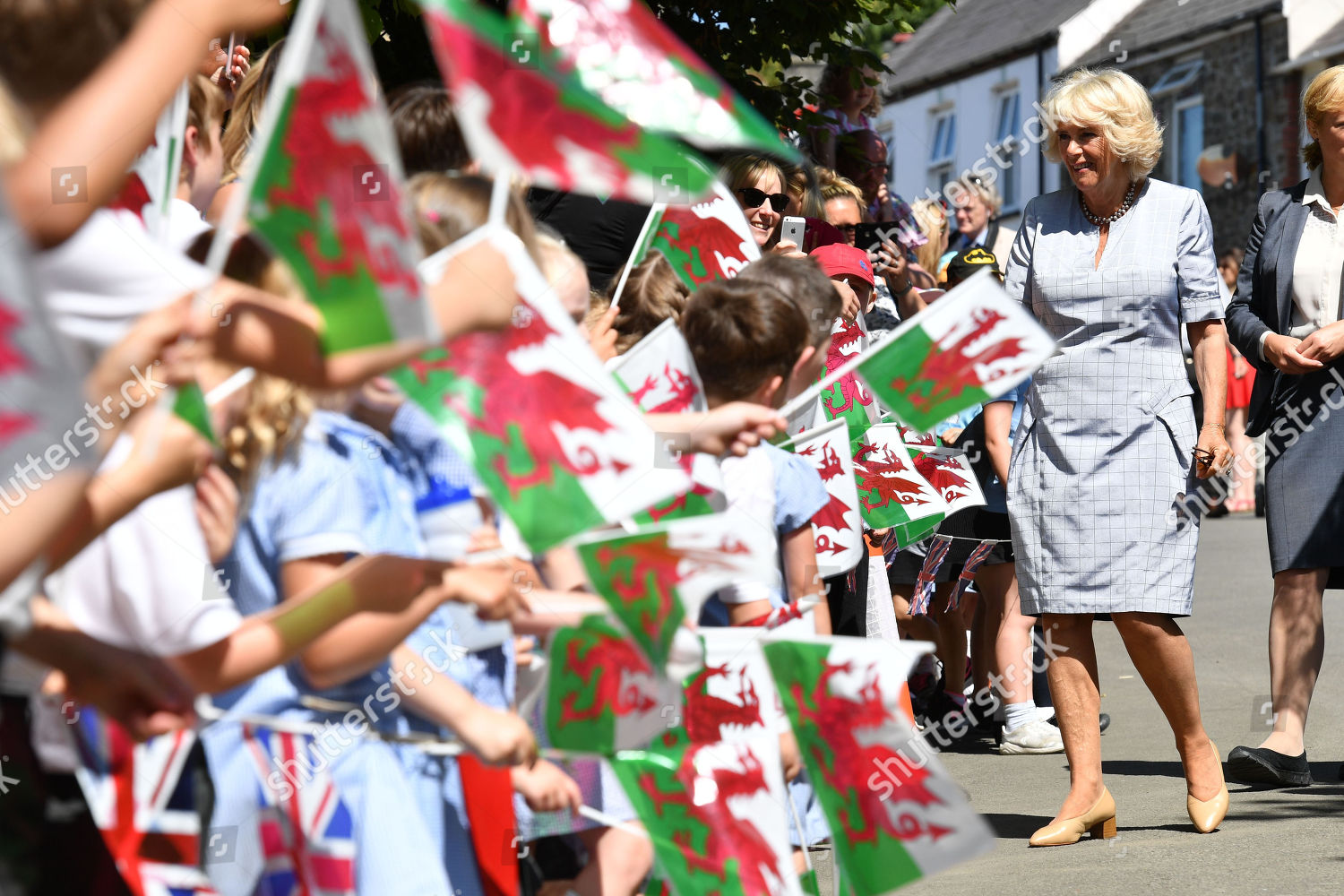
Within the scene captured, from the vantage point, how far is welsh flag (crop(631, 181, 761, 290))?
340 cm

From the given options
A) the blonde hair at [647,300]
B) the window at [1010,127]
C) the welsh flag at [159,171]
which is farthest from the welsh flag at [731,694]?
the window at [1010,127]

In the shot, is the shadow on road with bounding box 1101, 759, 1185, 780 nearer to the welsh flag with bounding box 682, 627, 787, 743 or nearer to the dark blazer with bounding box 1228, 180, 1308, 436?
the dark blazer with bounding box 1228, 180, 1308, 436

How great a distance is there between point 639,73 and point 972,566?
16.7ft

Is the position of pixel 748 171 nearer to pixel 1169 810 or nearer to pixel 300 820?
pixel 1169 810

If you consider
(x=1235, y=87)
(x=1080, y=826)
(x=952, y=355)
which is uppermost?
(x=1235, y=87)

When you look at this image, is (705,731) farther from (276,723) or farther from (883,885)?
(276,723)

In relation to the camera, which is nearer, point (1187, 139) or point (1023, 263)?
point (1023, 263)

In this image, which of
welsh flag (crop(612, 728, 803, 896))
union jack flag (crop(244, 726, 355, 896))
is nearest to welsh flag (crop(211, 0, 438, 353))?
union jack flag (crop(244, 726, 355, 896))

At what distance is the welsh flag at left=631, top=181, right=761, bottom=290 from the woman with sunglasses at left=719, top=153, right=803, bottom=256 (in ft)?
4.17

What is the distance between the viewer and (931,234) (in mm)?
8602

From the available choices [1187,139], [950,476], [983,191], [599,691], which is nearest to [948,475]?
[950,476]

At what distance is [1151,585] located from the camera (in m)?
4.75

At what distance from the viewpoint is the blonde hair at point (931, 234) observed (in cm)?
857

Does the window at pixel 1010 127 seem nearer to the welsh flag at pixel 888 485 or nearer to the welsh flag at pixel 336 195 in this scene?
the welsh flag at pixel 888 485
